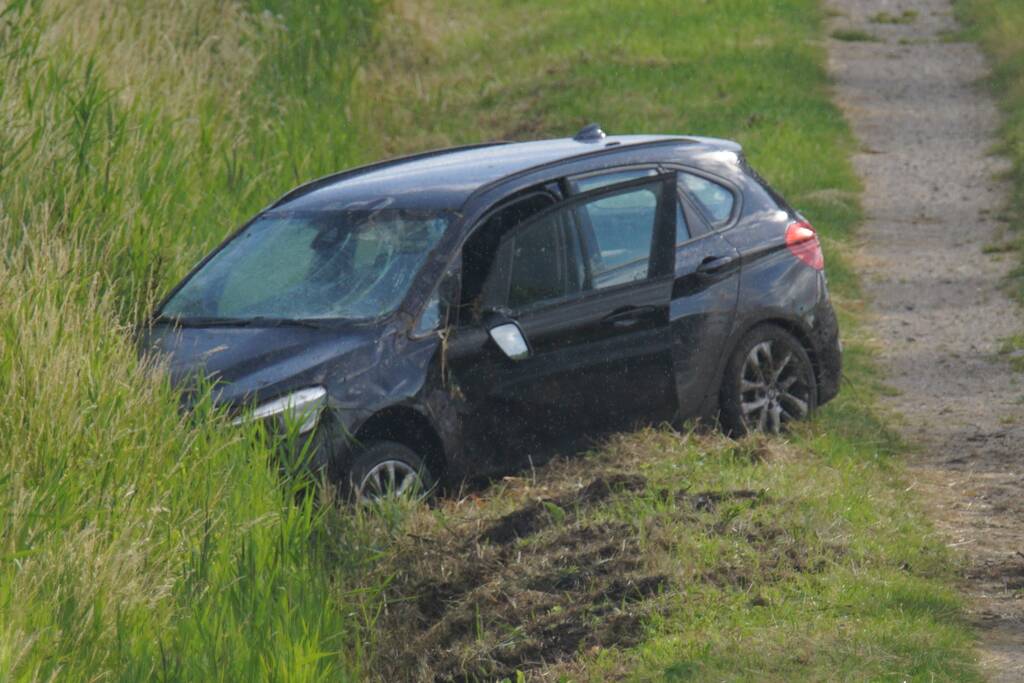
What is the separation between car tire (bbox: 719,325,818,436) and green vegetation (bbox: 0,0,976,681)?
21 centimetres

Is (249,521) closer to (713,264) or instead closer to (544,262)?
(544,262)

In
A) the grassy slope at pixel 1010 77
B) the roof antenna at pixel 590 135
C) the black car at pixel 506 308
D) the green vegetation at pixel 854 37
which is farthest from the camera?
the green vegetation at pixel 854 37

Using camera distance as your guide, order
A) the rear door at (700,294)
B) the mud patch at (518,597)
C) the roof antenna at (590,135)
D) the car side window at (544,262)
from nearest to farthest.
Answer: the mud patch at (518,597) → the car side window at (544,262) → the rear door at (700,294) → the roof antenna at (590,135)

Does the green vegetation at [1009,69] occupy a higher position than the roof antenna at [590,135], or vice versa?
the roof antenna at [590,135]

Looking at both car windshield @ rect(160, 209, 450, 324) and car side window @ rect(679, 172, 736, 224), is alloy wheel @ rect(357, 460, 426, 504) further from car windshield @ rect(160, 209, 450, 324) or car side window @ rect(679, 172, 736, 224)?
car side window @ rect(679, 172, 736, 224)

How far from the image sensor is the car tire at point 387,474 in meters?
7.84

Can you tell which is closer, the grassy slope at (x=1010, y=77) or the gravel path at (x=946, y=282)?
the gravel path at (x=946, y=282)

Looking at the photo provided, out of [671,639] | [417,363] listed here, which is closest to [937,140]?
[417,363]

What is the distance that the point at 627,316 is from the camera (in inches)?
351

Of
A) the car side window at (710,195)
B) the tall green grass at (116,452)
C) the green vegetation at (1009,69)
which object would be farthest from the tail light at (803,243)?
the green vegetation at (1009,69)

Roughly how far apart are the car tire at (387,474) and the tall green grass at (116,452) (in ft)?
1.18

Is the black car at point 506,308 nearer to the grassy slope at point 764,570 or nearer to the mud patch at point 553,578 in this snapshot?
the grassy slope at point 764,570

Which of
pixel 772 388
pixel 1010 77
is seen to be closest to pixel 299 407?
pixel 772 388

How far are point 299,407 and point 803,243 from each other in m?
3.34
